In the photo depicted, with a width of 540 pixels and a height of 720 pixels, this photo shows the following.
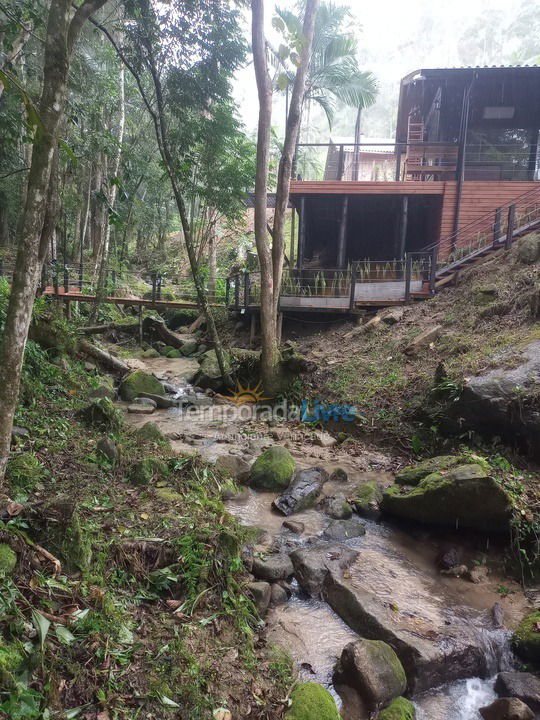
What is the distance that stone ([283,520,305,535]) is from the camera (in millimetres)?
5539

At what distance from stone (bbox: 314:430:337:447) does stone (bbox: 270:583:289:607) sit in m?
4.18

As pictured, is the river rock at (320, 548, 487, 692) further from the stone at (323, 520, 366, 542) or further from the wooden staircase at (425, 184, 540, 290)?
the wooden staircase at (425, 184, 540, 290)

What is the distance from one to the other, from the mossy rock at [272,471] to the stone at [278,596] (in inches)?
90.5

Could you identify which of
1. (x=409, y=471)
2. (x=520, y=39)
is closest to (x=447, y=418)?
(x=409, y=471)

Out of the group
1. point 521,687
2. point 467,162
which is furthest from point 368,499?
point 467,162

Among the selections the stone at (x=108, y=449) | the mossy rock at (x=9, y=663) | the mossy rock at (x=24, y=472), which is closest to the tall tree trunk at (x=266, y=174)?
the stone at (x=108, y=449)

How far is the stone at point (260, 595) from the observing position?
4039 millimetres

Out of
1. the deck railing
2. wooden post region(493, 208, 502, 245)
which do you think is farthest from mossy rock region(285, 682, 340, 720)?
the deck railing

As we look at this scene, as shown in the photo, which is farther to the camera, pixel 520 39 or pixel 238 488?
pixel 520 39

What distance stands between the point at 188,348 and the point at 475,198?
445 inches

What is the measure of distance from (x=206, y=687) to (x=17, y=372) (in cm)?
276

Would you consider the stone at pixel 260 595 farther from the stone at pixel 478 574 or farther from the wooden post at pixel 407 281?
the wooden post at pixel 407 281

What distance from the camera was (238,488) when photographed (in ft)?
21.2

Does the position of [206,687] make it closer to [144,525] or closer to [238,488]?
[144,525]
